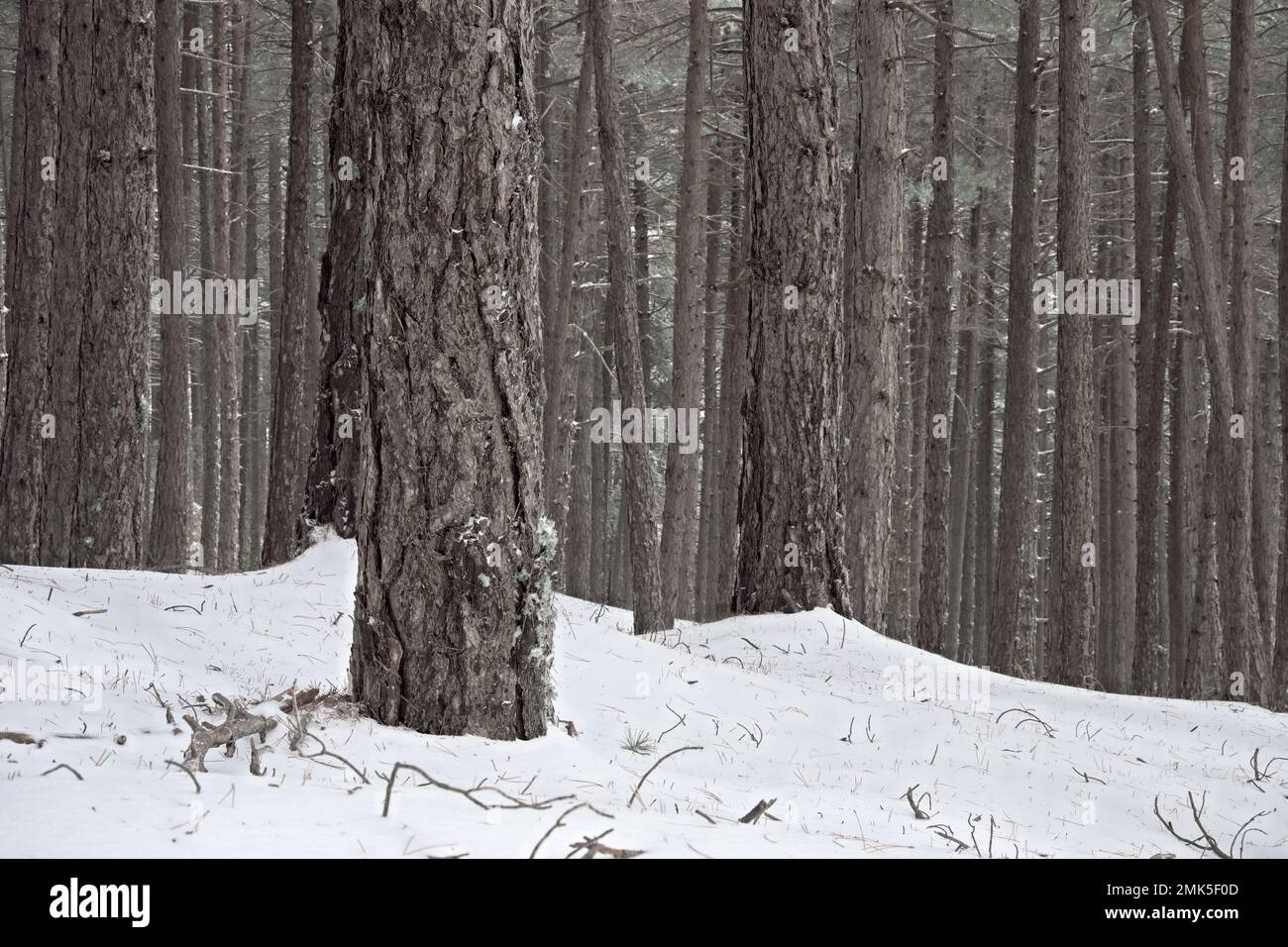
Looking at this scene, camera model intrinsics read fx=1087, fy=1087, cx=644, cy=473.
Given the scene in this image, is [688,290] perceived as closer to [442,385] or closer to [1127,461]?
[1127,461]

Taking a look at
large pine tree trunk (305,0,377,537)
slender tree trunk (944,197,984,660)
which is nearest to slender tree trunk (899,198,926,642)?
slender tree trunk (944,197,984,660)

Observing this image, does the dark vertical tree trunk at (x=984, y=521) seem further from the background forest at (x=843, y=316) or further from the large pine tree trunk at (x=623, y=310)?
the large pine tree trunk at (x=623, y=310)

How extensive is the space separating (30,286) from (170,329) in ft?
11.8

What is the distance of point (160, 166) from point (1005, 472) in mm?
10158

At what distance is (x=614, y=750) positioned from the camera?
415 centimetres

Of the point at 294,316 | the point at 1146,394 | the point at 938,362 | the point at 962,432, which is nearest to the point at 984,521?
the point at 962,432

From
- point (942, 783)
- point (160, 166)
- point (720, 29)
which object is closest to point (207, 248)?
point (160, 166)

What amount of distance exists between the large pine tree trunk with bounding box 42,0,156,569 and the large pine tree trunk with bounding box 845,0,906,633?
5660 mm

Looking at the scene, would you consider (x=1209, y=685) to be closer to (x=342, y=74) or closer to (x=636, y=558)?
(x=636, y=558)

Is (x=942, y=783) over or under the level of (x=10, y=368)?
under

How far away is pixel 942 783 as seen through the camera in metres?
4.36

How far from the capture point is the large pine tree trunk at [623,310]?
9.24 meters

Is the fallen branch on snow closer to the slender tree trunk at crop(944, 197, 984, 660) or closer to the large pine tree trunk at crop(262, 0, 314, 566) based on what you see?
the large pine tree trunk at crop(262, 0, 314, 566)
